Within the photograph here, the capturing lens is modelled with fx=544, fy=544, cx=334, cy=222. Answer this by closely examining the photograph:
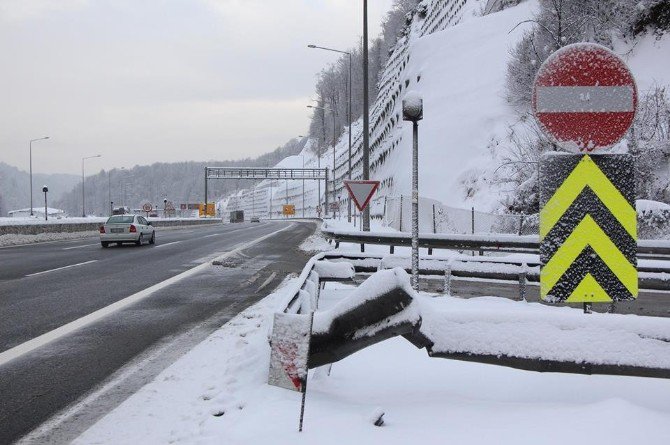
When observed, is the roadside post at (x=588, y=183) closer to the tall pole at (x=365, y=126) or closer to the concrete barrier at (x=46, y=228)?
the tall pole at (x=365, y=126)

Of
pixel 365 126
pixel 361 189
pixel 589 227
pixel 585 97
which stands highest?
pixel 365 126

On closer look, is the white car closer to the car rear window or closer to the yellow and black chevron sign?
the car rear window

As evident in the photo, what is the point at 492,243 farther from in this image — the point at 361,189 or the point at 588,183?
the point at 588,183

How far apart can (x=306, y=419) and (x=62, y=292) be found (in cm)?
825

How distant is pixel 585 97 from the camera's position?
342 cm

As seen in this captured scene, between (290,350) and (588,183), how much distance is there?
210cm

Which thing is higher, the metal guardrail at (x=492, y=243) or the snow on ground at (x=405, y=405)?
the metal guardrail at (x=492, y=243)

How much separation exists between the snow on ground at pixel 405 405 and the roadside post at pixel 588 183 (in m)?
0.26

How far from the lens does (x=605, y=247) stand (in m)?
3.37

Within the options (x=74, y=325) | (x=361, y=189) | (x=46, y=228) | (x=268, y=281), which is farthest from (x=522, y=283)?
(x=46, y=228)

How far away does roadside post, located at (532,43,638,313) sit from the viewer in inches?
132

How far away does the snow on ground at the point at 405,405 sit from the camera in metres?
3.09

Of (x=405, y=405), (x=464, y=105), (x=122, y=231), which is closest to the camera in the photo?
(x=405, y=405)

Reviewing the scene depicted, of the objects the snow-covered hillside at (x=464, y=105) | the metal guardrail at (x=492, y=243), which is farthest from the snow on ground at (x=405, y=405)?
the snow-covered hillside at (x=464, y=105)
